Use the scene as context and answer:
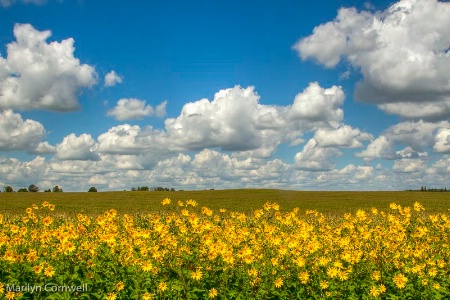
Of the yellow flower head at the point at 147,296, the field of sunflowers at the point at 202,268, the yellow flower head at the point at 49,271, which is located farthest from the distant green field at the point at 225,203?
the yellow flower head at the point at 147,296

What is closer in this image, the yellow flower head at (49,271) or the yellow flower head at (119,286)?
the yellow flower head at (119,286)

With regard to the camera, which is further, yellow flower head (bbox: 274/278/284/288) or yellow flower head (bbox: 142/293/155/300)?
yellow flower head (bbox: 274/278/284/288)

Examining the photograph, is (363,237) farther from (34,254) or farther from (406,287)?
(34,254)

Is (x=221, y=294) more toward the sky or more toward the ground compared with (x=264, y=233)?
more toward the ground

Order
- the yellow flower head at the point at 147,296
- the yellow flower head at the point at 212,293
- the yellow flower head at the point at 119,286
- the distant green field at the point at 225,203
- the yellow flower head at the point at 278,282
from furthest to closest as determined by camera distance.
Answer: the distant green field at the point at 225,203 < the yellow flower head at the point at 278,282 < the yellow flower head at the point at 212,293 < the yellow flower head at the point at 119,286 < the yellow flower head at the point at 147,296

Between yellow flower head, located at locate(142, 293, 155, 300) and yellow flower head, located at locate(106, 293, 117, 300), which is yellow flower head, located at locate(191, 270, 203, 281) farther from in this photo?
yellow flower head, located at locate(106, 293, 117, 300)

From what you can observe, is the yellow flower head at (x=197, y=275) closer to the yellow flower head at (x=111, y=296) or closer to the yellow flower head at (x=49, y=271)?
the yellow flower head at (x=111, y=296)

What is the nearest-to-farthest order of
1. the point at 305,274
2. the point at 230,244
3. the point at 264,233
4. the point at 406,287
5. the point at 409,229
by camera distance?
the point at 305,274 → the point at 406,287 → the point at 230,244 → the point at 264,233 → the point at 409,229

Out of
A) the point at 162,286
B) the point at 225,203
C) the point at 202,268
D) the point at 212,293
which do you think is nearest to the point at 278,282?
the point at 212,293

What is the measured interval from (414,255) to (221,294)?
4533mm

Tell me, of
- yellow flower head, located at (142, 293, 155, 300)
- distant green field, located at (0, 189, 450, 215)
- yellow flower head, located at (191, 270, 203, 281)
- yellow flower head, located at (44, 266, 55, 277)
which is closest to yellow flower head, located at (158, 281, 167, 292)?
yellow flower head, located at (142, 293, 155, 300)

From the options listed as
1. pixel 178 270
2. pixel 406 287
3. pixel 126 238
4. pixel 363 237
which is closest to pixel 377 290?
pixel 406 287

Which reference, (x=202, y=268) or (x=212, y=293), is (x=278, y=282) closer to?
(x=212, y=293)

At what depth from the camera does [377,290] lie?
791cm
